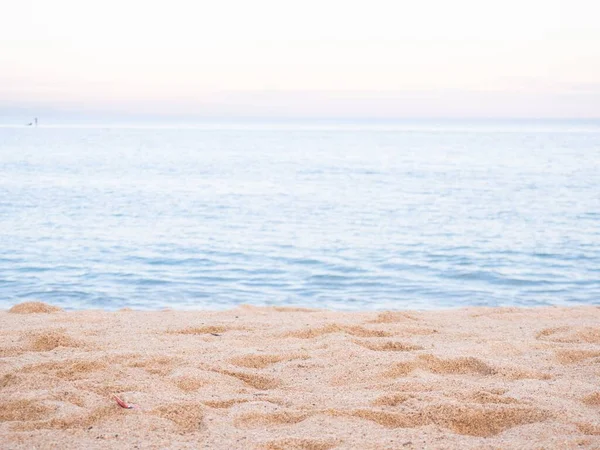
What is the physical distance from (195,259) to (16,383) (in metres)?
9.08

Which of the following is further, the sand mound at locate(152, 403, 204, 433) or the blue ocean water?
the blue ocean water

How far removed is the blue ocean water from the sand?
4.21 meters

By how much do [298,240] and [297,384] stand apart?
11123mm

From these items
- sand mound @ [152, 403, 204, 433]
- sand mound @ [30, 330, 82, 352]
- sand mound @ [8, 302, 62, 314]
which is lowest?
sand mound @ [8, 302, 62, 314]

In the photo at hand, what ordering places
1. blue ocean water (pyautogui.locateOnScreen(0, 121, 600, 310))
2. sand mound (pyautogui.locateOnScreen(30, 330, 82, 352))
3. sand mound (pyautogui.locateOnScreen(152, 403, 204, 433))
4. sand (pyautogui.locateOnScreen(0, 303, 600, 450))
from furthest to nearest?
blue ocean water (pyautogui.locateOnScreen(0, 121, 600, 310)) < sand mound (pyautogui.locateOnScreen(30, 330, 82, 352)) < sand mound (pyautogui.locateOnScreen(152, 403, 204, 433)) < sand (pyautogui.locateOnScreen(0, 303, 600, 450))

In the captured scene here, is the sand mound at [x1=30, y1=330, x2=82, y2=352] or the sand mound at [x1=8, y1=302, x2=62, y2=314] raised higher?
the sand mound at [x1=30, y1=330, x2=82, y2=352]

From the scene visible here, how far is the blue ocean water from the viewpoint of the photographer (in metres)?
11.3

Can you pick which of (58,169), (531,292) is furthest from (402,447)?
(58,169)

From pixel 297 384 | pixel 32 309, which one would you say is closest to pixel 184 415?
pixel 297 384

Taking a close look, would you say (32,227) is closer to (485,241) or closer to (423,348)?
(485,241)

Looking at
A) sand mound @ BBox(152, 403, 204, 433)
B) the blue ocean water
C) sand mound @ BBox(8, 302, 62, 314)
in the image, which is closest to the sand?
sand mound @ BBox(152, 403, 204, 433)

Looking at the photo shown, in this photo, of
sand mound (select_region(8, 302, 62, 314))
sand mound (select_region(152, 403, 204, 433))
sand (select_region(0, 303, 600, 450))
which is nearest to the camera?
sand (select_region(0, 303, 600, 450))

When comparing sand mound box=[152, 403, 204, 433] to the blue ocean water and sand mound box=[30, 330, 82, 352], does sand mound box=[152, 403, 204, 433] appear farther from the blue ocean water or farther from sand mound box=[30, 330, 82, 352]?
the blue ocean water

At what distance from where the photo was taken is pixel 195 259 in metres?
13.5
